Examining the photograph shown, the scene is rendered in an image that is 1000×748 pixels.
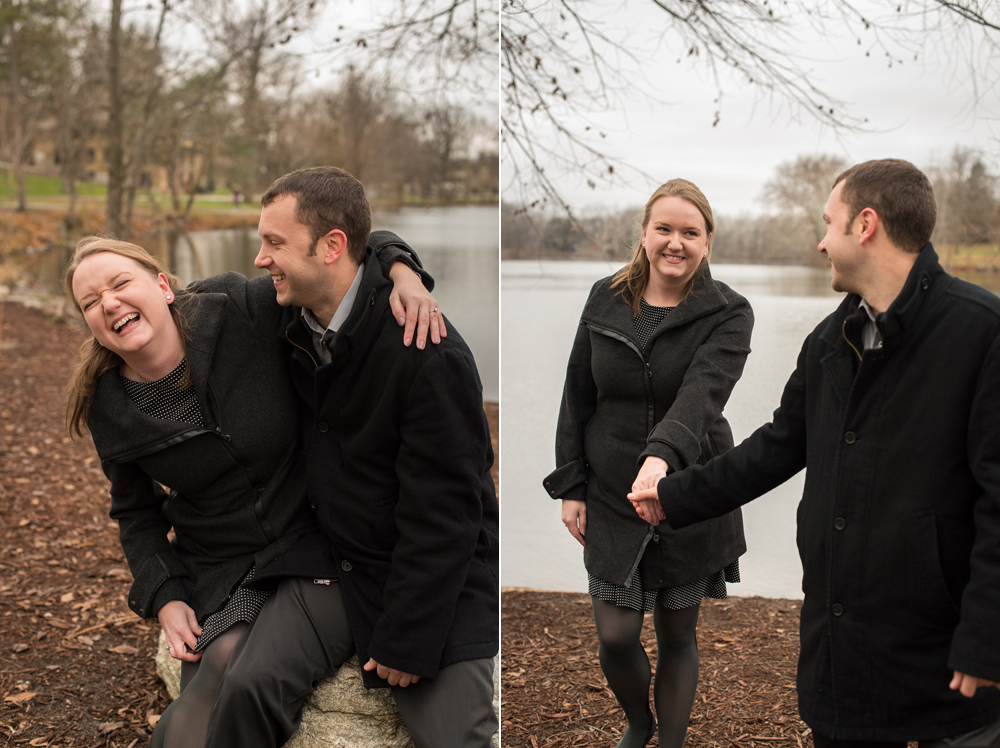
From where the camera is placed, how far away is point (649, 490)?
212cm

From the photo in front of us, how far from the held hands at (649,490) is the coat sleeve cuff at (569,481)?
376 mm

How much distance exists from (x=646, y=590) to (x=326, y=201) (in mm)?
1396

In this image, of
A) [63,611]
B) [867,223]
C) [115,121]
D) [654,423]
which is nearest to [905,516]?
[867,223]

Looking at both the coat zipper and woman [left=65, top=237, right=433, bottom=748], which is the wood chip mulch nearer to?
woman [left=65, top=237, right=433, bottom=748]

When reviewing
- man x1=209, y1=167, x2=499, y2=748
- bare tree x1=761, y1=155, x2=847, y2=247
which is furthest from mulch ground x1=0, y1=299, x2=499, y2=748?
bare tree x1=761, y1=155, x2=847, y2=247

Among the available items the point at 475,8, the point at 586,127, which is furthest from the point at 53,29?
the point at 586,127

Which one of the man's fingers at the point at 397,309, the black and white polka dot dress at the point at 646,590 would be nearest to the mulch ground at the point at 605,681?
the black and white polka dot dress at the point at 646,590

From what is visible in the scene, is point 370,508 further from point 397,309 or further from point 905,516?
point 905,516

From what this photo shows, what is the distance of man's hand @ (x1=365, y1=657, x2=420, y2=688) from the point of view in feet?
6.84

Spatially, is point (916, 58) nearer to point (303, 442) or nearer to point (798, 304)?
point (798, 304)

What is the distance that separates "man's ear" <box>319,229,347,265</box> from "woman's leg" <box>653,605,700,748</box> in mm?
1354

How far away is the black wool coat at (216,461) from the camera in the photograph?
2.21 metres

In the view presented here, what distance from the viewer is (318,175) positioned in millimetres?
2191

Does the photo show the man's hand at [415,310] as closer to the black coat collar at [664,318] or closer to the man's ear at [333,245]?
the man's ear at [333,245]
